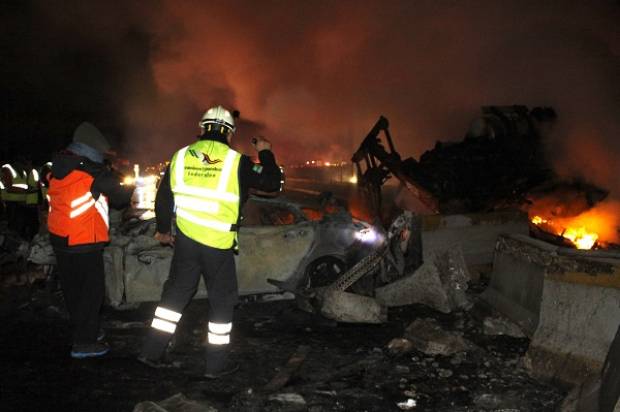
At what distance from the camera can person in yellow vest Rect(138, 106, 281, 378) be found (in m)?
3.62

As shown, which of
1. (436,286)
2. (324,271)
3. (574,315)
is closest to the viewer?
(574,315)

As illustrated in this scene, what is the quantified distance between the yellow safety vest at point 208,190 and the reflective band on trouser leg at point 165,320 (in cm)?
59

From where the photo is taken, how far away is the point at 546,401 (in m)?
3.44

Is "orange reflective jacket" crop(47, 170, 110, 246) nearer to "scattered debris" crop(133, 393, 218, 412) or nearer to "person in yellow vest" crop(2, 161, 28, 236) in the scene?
"scattered debris" crop(133, 393, 218, 412)

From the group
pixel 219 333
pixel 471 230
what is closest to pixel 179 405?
pixel 219 333

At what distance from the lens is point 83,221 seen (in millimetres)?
4105

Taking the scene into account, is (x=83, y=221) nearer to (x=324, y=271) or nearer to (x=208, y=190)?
(x=208, y=190)

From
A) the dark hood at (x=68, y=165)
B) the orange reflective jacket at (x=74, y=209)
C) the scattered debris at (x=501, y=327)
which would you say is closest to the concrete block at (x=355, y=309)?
the scattered debris at (x=501, y=327)

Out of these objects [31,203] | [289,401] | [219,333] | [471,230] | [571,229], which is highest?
[31,203]

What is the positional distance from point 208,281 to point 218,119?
1.21 m

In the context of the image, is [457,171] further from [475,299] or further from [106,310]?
[106,310]

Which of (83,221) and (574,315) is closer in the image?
(574,315)

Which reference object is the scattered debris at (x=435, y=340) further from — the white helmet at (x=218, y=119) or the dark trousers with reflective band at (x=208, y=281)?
the white helmet at (x=218, y=119)

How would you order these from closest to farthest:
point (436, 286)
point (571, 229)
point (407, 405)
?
point (407, 405) → point (436, 286) → point (571, 229)
